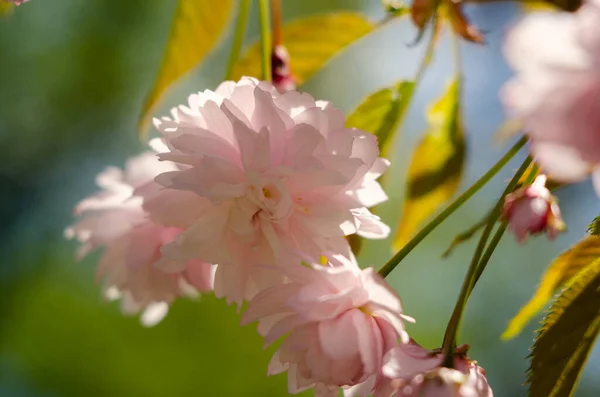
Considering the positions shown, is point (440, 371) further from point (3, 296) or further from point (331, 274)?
point (3, 296)

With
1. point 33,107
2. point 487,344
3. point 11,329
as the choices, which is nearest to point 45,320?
point 11,329

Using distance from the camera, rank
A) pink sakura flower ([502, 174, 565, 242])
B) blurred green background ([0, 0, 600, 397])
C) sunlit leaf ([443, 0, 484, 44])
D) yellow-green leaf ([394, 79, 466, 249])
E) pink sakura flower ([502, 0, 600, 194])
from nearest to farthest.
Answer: pink sakura flower ([502, 0, 600, 194]) < pink sakura flower ([502, 174, 565, 242]) < sunlit leaf ([443, 0, 484, 44]) < yellow-green leaf ([394, 79, 466, 249]) < blurred green background ([0, 0, 600, 397])

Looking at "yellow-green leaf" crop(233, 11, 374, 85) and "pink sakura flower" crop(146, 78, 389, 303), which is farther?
"yellow-green leaf" crop(233, 11, 374, 85)

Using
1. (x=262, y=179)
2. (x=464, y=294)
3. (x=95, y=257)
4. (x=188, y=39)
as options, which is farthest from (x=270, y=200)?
(x=95, y=257)

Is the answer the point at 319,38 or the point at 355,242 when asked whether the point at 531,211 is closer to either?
the point at 355,242

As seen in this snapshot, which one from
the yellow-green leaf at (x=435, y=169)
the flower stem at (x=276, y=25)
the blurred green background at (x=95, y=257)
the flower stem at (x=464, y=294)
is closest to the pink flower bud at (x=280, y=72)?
the flower stem at (x=276, y=25)

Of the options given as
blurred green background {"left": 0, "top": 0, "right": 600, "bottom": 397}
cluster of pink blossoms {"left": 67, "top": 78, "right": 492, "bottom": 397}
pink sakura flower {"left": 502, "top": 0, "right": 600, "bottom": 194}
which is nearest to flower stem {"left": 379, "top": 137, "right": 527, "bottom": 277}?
cluster of pink blossoms {"left": 67, "top": 78, "right": 492, "bottom": 397}

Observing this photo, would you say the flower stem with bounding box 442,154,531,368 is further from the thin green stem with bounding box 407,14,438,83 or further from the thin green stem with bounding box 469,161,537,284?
the thin green stem with bounding box 407,14,438,83
